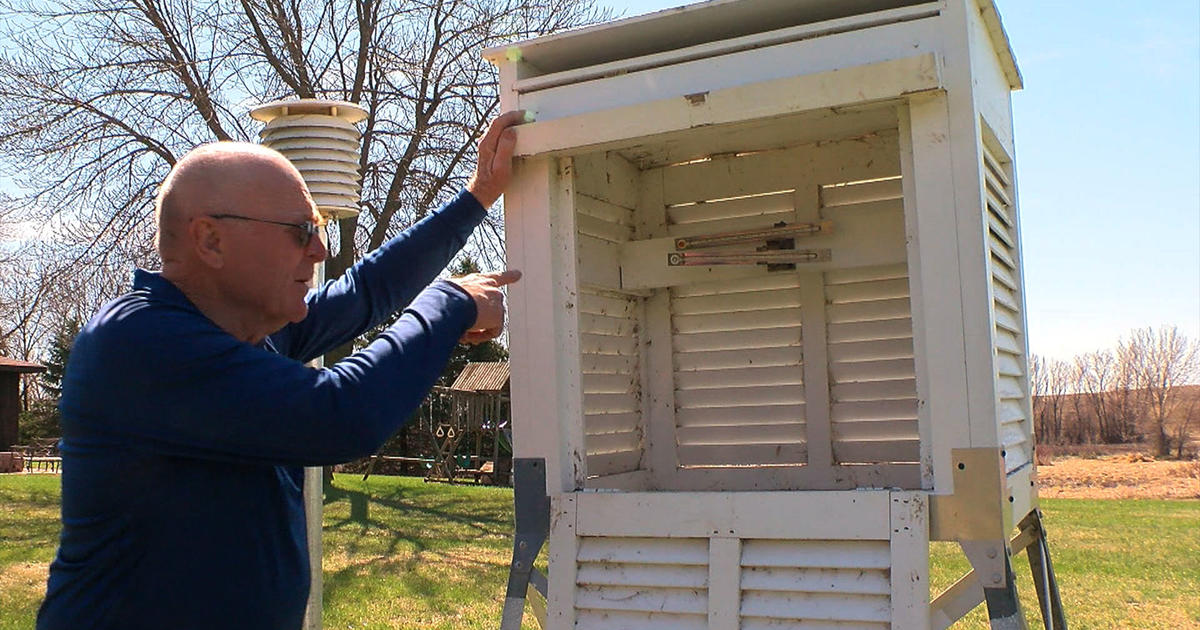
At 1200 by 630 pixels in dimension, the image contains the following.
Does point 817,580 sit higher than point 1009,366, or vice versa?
point 1009,366

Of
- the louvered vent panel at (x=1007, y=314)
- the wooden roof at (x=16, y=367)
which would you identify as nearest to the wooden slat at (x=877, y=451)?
the louvered vent panel at (x=1007, y=314)

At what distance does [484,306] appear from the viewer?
2.20 meters

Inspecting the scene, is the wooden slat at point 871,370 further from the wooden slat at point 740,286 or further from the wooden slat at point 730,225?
the wooden slat at point 730,225

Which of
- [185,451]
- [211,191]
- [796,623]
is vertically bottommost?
[796,623]

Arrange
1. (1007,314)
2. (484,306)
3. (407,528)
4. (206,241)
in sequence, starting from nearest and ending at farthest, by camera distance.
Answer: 1. (206,241)
2. (484,306)
3. (1007,314)
4. (407,528)

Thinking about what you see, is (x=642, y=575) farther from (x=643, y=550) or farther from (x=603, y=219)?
(x=603, y=219)

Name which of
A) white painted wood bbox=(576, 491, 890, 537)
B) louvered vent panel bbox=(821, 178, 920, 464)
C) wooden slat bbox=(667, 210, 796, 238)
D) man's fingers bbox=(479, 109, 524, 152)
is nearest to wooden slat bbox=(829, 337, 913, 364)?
louvered vent panel bbox=(821, 178, 920, 464)

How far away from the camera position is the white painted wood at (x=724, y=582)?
3146mm

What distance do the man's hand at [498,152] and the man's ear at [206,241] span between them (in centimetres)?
151

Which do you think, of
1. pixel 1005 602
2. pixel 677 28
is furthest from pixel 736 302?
pixel 1005 602

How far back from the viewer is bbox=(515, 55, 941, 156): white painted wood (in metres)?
3.02

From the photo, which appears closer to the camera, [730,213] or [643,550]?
[643,550]

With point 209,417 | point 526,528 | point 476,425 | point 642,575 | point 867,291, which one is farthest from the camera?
point 476,425

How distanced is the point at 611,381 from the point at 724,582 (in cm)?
166
